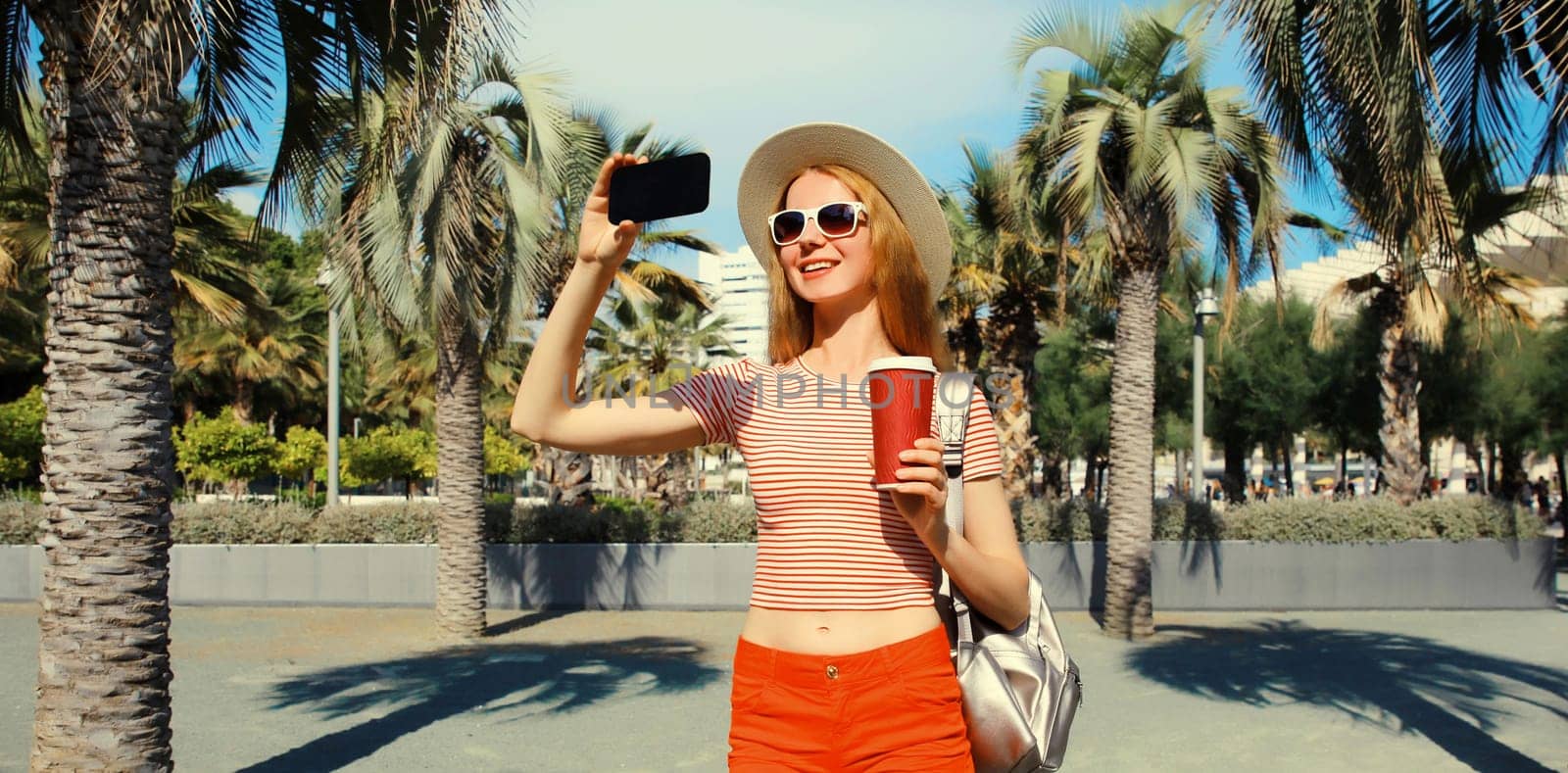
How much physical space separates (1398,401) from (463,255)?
1348 centimetres

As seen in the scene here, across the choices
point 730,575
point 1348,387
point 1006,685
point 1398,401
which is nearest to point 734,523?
point 730,575

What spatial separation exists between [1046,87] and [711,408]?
10.5 metres

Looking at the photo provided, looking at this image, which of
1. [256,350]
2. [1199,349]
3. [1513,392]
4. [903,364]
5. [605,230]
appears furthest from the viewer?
[256,350]

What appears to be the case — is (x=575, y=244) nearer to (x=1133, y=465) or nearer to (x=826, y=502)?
(x=1133, y=465)

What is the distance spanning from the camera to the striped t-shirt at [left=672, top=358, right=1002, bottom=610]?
6.33 feet

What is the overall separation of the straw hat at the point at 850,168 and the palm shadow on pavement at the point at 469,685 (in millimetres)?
5655

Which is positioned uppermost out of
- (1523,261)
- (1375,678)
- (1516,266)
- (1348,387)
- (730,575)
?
(1516,266)

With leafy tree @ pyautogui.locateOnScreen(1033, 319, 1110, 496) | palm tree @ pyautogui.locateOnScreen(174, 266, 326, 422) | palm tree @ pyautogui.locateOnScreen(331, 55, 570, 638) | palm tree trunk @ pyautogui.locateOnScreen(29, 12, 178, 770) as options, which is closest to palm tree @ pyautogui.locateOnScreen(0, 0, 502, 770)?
palm tree trunk @ pyautogui.locateOnScreen(29, 12, 178, 770)

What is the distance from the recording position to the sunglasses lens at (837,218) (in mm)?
2127

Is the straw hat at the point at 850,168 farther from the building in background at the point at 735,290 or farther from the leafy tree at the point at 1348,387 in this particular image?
the leafy tree at the point at 1348,387

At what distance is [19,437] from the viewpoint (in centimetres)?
2347

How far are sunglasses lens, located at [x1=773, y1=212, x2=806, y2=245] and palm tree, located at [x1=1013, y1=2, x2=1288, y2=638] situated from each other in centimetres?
945

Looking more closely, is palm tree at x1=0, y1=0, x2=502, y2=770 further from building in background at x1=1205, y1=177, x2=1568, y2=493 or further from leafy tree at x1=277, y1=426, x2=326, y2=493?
leafy tree at x1=277, y1=426, x2=326, y2=493

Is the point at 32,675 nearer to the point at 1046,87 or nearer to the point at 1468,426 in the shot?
the point at 1046,87
